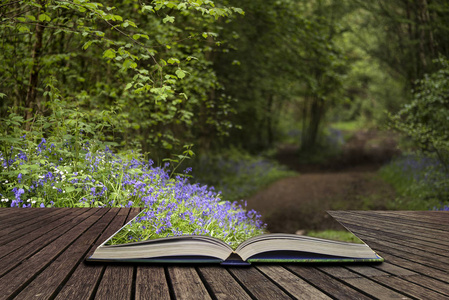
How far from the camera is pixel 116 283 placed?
1.55m

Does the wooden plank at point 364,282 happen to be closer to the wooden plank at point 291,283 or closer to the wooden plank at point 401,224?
the wooden plank at point 291,283

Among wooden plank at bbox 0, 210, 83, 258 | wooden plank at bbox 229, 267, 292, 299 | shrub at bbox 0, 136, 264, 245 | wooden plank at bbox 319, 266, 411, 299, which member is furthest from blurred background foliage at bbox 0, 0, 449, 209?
wooden plank at bbox 319, 266, 411, 299

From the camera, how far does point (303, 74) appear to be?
9.55 m

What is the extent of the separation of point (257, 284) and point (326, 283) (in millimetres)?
288

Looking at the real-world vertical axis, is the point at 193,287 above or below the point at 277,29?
below

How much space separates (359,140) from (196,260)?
75.2 feet

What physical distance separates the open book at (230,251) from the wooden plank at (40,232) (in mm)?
574

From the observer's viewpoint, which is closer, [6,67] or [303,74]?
[6,67]

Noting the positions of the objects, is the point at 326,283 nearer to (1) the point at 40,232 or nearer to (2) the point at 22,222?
(1) the point at 40,232

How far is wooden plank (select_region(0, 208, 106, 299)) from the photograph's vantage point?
1523 millimetres

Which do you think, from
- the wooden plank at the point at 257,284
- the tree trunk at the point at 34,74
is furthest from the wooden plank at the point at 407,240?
the tree trunk at the point at 34,74

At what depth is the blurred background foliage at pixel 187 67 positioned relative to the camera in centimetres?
453

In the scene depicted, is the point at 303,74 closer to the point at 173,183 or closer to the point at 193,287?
the point at 173,183

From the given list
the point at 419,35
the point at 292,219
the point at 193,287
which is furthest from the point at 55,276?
the point at 419,35
